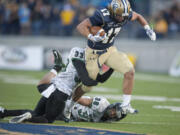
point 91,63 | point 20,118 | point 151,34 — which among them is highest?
point 151,34

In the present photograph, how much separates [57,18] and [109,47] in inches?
420

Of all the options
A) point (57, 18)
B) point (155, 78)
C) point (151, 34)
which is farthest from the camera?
point (57, 18)

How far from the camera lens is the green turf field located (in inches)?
284

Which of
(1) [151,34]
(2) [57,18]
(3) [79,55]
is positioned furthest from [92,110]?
(2) [57,18]

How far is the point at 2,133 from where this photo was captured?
608 centimetres

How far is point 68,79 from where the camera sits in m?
7.48

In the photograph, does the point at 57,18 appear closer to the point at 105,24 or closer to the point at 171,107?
the point at 171,107

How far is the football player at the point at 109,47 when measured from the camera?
7.44 m

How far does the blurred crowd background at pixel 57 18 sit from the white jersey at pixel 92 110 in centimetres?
1045

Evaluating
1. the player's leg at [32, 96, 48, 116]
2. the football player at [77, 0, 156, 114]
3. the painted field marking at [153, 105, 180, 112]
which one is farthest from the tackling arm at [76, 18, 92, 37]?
the painted field marking at [153, 105, 180, 112]

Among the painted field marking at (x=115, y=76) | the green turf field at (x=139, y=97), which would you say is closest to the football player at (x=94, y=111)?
the green turf field at (x=139, y=97)

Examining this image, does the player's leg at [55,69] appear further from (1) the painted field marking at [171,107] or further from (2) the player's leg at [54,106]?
(1) the painted field marking at [171,107]

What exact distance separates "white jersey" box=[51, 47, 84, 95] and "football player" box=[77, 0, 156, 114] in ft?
0.48

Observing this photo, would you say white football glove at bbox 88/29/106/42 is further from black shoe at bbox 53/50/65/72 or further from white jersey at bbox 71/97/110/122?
white jersey at bbox 71/97/110/122
